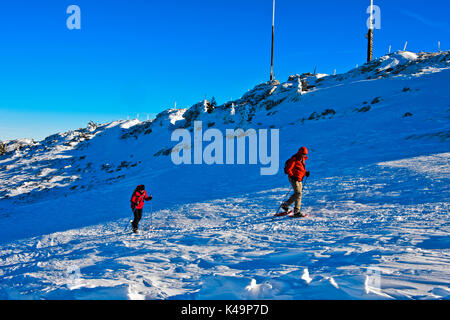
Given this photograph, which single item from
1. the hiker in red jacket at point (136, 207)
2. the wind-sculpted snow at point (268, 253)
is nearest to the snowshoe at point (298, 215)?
the wind-sculpted snow at point (268, 253)

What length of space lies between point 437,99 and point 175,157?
74.5ft

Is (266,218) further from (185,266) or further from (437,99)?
(437,99)

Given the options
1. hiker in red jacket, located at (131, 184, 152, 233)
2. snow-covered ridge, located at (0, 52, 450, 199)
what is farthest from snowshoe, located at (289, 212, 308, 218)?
snow-covered ridge, located at (0, 52, 450, 199)

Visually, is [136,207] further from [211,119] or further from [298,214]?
[211,119]

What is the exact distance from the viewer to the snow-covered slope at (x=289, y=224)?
331cm

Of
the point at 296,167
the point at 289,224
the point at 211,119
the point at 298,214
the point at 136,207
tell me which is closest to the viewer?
the point at 289,224

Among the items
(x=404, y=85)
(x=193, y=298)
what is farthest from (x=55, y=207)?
(x=404, y=85)

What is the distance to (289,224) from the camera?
23.7ft

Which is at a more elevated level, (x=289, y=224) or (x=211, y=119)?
(x=211, y=119)

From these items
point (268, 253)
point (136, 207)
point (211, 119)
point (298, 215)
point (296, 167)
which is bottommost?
point (268, 253)

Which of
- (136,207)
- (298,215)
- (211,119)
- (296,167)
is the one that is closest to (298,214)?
(298,215)

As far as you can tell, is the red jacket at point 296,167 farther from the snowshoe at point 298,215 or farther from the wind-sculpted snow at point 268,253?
the wind-sculpted snow at point 268,253

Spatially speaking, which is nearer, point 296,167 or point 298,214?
point 296,167

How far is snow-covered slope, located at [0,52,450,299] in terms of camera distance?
331 centimetres
